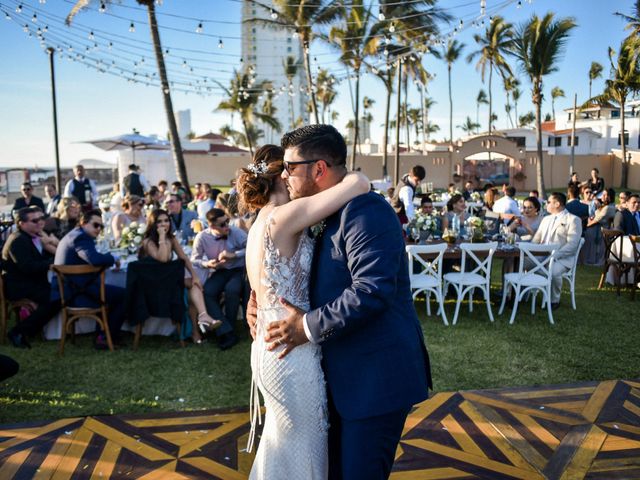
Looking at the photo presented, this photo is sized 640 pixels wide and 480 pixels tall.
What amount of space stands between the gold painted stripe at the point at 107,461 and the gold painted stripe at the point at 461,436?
2.19 meters

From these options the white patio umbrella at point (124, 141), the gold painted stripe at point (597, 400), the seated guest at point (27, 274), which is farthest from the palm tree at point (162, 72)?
the gold painted stripe at point (597, 400)

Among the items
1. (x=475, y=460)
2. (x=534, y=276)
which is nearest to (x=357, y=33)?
(x=534, y=276)

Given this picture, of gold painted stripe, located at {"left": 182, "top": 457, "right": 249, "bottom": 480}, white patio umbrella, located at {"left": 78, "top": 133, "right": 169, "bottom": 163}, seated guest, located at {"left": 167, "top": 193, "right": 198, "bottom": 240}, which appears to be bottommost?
gold painted stripe, located at {"left": 182, "top": 457, "right": 249, "bottom": 480}

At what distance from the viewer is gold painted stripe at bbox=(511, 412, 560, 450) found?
11.1 feet

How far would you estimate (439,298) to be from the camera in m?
6.27

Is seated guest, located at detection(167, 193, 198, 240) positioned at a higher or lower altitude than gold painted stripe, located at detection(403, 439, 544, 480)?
higher

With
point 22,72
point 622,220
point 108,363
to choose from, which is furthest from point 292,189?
point 22,72

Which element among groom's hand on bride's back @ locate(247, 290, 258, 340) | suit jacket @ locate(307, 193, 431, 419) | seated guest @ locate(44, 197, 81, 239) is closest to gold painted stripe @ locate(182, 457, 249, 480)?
groom's hand on bride's back @ locate(247, 290, 258, 340)

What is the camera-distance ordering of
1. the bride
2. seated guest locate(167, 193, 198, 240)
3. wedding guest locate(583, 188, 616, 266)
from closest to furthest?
the bride → seated guest locate(167, 193, 198, 240) → wedding guest locate(583, 188, 616, 266)

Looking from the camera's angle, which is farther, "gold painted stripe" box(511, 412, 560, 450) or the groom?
"gold painted stripe" box(511, 412, 560, 450)

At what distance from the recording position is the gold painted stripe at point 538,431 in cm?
338

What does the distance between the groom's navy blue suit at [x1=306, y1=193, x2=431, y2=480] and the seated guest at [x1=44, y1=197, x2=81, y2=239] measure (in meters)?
6.37

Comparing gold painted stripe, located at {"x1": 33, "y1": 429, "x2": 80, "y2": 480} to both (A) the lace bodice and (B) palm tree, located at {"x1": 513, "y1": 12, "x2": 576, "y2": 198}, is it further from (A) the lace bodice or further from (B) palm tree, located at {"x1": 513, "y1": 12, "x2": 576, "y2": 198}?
(B) palm tree, located at {"x1": 513, "y1": 12, "x2": 576, "y2": 198}

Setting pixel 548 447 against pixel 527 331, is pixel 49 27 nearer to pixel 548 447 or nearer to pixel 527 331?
pixel 527 331
